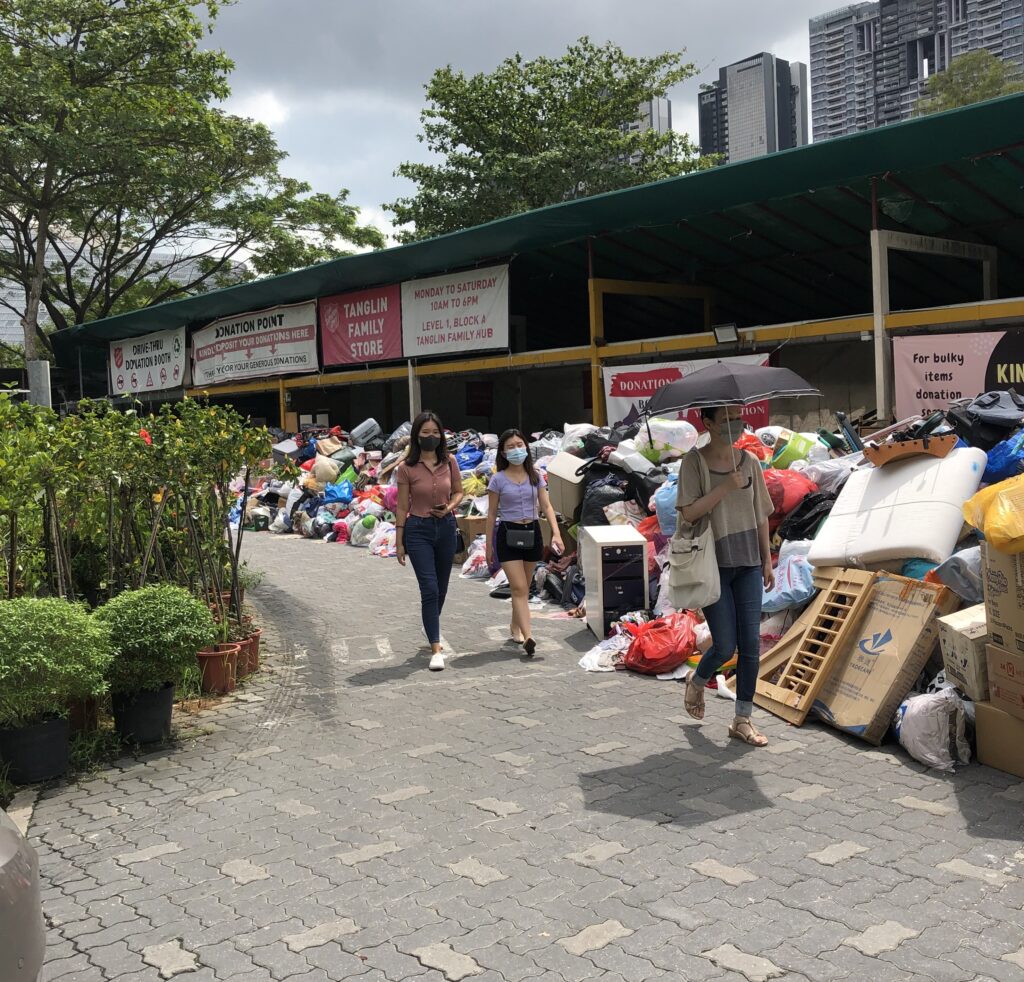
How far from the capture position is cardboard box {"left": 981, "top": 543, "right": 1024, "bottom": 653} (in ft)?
14.2

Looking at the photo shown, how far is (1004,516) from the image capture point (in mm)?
4199

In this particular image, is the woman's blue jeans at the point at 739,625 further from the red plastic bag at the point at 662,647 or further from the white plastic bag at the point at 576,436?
the white plastic bag at the point at 576,436

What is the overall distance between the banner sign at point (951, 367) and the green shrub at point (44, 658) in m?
8.50

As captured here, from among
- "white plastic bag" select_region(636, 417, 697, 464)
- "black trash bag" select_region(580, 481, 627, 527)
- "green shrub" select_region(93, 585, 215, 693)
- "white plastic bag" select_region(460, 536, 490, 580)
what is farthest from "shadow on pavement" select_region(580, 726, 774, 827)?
"white plastic bag" select_region(460, 536, 490, 580)

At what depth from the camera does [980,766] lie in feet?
15.3

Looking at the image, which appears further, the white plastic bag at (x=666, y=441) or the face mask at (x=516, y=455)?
the white plastic bag at (x=666, y=441)

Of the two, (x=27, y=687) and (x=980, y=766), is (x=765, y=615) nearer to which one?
(x=980, y=766)

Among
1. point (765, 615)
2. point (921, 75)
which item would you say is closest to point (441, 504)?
point (765, 615)

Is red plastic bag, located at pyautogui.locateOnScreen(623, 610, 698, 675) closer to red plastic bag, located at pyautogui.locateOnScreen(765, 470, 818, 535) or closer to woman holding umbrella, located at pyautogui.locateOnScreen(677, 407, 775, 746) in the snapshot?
red plastic bag, located at pyautogui.locateOnScreen(765, 470, 818, 535)

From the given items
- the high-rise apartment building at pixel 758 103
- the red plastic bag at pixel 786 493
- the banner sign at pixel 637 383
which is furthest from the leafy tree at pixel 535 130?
the high-rise apartment building at pixel 758 103

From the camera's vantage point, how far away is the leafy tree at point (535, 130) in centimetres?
3019

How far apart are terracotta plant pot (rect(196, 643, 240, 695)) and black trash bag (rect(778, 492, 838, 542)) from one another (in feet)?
13.3

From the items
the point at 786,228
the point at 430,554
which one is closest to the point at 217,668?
the point at 430,554

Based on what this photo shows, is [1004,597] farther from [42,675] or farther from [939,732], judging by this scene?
[42,675]
